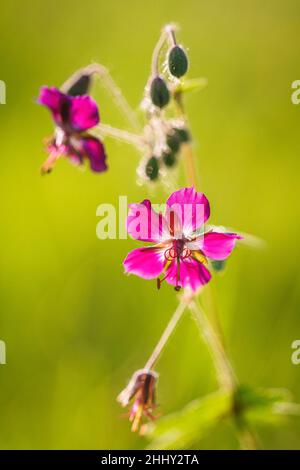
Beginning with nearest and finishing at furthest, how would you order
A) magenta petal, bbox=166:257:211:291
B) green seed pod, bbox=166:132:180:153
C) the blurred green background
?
1. magenta petal, bbox=166:257:211:291
2. green seed pod, bbox=166:132:180:153
3. the blurred green background

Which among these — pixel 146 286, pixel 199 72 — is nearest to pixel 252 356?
pixel 146 286

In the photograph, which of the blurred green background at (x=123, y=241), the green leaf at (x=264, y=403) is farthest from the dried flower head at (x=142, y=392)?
the blurred green background at (x=123, y=241)

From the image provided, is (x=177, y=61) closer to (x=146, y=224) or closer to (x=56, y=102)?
(x=56, y=102)

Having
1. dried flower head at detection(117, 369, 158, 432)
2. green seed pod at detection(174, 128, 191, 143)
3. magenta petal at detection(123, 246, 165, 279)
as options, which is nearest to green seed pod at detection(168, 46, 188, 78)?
green seed pod at detection(174, 128, 191, 143)

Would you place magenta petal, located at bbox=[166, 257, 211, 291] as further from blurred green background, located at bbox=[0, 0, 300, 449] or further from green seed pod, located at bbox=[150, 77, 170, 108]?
blurred green background, located at bbox=[0, 0, 300, 449]

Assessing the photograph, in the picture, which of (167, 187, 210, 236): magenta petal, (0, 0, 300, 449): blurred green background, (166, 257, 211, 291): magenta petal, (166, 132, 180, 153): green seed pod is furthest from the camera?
(0, 0, 300, 449): blurred green background

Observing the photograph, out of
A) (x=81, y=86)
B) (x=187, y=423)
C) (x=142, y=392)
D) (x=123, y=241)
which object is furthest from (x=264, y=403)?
(x=123, y=241)

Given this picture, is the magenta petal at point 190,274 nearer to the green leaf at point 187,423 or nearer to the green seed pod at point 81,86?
the green leaf at point 187,423
